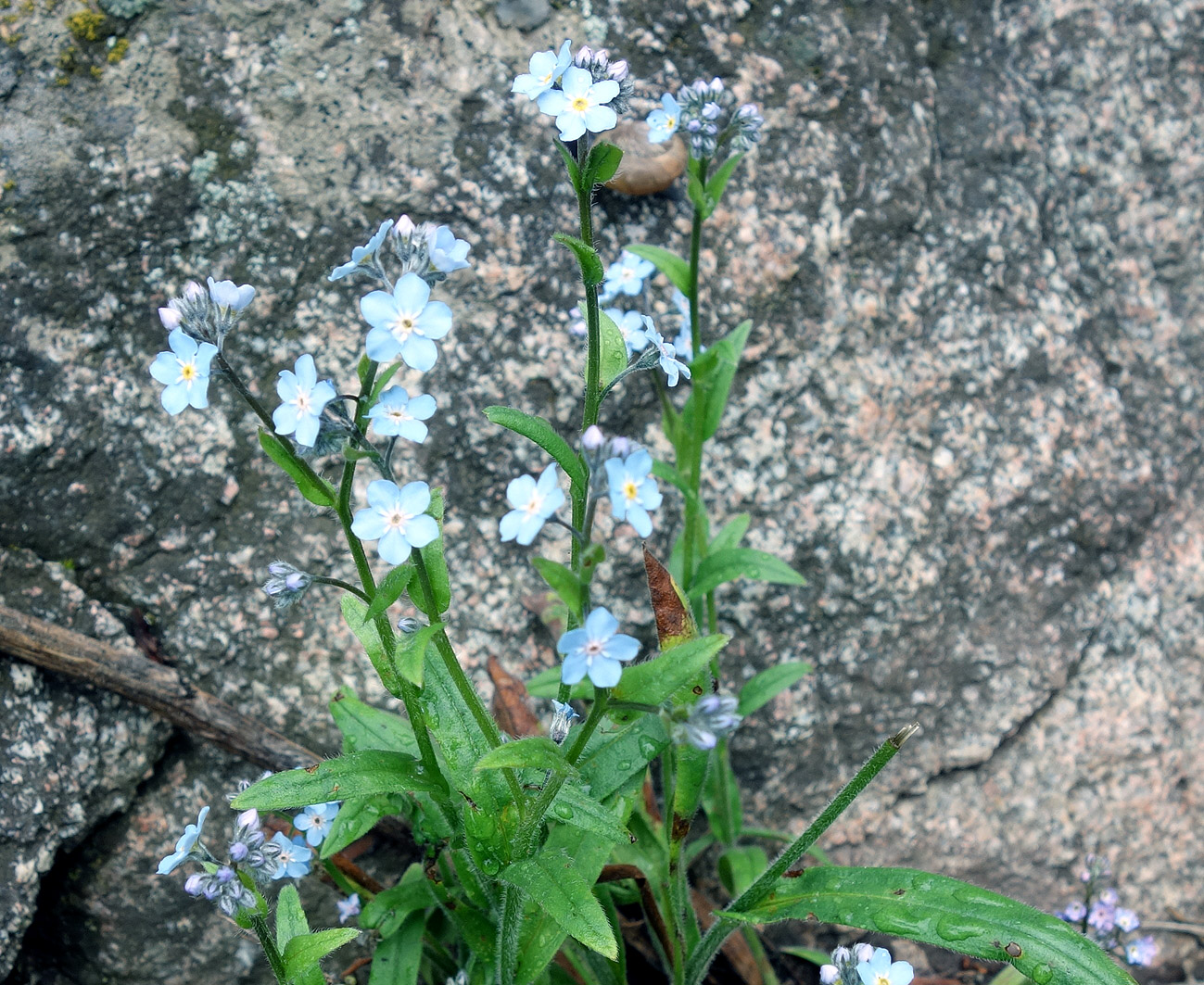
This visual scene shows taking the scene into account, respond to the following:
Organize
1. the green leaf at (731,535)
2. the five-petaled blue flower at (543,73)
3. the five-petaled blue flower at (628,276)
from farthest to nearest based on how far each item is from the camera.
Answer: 1. the green leaf at (731,535)
2. the five-petaled blue flower at (628,276)
3. the five-petaled blue flower at (543,73)

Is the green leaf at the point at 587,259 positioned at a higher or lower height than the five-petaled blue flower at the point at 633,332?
higher

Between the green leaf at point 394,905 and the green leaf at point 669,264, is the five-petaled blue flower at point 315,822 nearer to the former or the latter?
the green leaf at point 394,905

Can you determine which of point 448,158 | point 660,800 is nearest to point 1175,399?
point 660,800

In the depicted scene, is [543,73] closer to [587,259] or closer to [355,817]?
[587,259]

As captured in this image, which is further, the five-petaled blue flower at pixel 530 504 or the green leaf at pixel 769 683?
the green leaf at pixel 769 683

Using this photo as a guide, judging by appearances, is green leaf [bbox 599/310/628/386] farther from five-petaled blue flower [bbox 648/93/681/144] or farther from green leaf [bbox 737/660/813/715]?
green leaf [bbox 737/660/813/715]

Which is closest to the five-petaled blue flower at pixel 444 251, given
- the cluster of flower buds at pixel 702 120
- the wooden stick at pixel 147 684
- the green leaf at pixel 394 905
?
the cluster of flower buds at pixel 702 120

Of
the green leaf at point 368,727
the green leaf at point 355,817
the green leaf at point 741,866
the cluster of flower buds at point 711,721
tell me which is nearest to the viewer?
the cluster of flower buds at point 711,721
